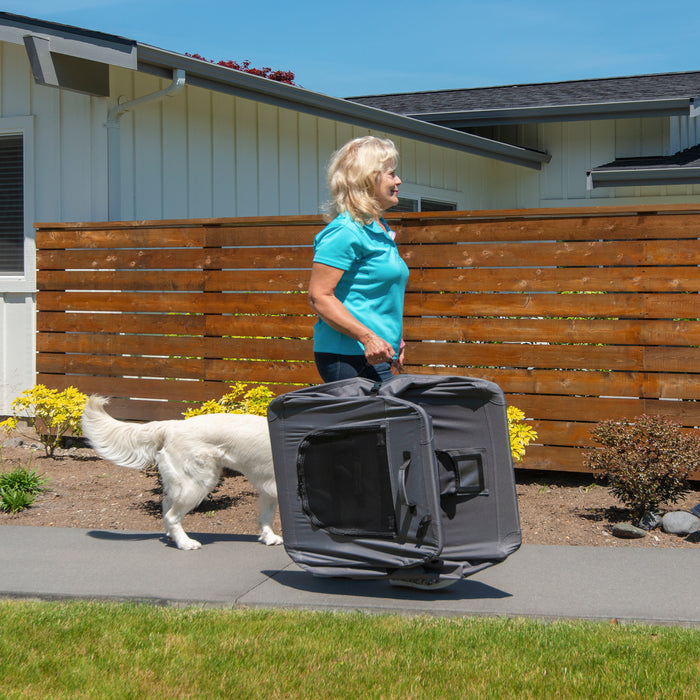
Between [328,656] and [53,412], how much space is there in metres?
4.96

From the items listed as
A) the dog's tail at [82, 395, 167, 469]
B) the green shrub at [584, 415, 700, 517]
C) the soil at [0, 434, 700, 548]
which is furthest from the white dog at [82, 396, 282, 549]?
the green shrub at [584, 415, 700, 517]

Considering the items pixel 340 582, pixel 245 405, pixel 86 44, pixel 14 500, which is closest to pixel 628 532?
pixel 340 582

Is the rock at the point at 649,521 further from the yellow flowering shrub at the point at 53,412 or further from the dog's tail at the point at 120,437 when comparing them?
the yellow flowering shrub at the point at 53,412

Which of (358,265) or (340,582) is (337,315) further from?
(340,582)

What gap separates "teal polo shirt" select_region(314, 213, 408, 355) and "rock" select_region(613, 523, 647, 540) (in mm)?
2046

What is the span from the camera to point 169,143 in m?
8.67

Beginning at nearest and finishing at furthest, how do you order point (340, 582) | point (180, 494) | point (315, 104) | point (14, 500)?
point (340, 582), point (180, 494), point (14, 500), point (315, 104)

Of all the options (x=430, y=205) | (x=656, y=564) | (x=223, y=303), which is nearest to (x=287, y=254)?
(x=223, y=303)

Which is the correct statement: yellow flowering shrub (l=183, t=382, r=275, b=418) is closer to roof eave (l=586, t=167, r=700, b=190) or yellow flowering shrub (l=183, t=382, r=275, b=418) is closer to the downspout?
the downspout

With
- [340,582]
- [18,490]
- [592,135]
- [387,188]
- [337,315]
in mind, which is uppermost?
[592,135]

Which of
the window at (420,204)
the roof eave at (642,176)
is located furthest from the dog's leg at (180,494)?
the roof eave at (642,176)

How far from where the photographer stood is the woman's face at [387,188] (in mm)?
3932

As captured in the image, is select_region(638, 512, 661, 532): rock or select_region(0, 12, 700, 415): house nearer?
select_region(638, 512, 661, 532): rock

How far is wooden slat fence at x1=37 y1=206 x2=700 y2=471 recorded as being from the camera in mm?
6188
